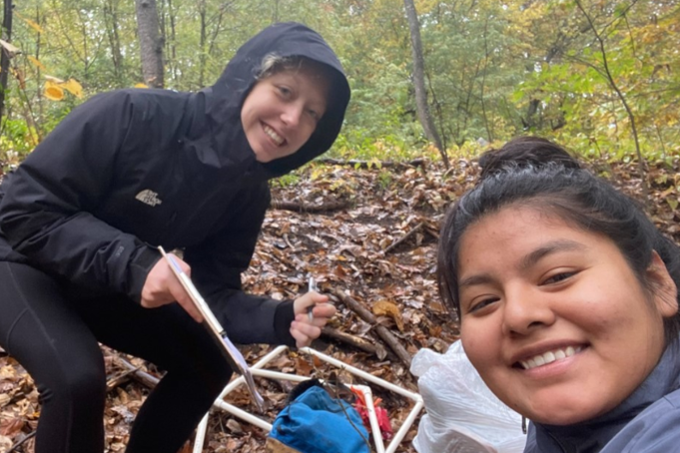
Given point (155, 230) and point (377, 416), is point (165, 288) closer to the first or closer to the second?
point (155, 230)

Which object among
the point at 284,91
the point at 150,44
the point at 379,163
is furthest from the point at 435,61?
the point at 284,91

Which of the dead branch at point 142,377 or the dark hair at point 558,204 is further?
the dead branch at point 142,377

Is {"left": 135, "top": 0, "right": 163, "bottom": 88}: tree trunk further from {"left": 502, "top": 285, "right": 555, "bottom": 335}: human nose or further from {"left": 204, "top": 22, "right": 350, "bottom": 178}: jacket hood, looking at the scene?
{"left": 502, "top": 285, "right": 555, "bottom": 335}: human nose

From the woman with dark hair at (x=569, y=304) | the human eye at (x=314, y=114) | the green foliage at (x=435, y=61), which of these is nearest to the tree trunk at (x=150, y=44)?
the green foliage at (x=435, y=61)

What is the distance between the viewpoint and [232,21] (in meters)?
12.2

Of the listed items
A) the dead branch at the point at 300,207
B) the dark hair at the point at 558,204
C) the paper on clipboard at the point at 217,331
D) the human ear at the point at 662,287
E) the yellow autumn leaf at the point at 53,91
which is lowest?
the dead branch at the point at 300,207

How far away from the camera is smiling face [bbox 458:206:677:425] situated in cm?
109

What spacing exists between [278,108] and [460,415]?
5.14 ft

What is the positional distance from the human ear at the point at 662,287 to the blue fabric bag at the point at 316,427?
1407mm

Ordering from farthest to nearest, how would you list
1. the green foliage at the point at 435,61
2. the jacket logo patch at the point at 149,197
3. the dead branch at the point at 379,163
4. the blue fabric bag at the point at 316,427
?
the dead branch at the point at 379,163
the green foliage at the point at 435,61
the blue fabric bag at the point at 316,427
the jacket logo patch at the point at 149,197

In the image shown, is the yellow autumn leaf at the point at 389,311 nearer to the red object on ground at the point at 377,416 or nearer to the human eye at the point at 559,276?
the red object on ground at the point at 377,416

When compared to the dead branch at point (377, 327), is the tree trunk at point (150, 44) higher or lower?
higher

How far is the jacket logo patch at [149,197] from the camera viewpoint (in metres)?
1.96

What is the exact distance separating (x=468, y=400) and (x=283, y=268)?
232 centimetres
